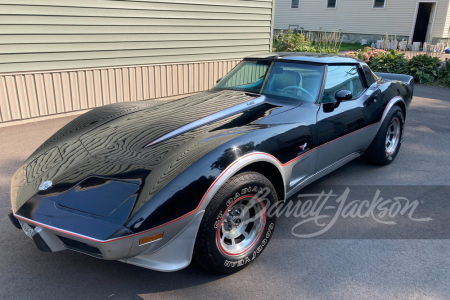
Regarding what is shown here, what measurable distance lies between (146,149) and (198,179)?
1.95ft

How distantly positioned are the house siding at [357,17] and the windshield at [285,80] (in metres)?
19.8

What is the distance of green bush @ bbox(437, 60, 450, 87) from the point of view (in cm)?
1060

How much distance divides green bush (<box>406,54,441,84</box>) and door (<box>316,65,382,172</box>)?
7578 mm

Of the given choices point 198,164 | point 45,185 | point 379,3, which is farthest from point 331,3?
point 45,185

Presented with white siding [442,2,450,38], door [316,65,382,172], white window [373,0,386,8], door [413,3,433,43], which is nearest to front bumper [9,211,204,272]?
door [316,65,382,172]

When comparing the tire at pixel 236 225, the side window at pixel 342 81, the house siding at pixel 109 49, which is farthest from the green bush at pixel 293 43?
the tire at pixel 236 225

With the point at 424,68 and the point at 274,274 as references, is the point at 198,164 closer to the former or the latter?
the point at 274,274

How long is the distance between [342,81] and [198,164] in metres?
2.34

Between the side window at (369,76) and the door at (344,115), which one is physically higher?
the side window at (369,76)

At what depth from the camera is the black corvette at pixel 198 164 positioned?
2242 millimetres

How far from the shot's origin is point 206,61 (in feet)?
29.3

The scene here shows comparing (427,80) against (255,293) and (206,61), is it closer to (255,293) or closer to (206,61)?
(206,61)

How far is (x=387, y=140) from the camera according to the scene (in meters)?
4.93

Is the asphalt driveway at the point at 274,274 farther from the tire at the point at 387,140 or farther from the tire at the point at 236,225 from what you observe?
the tire at the point at 387,140
